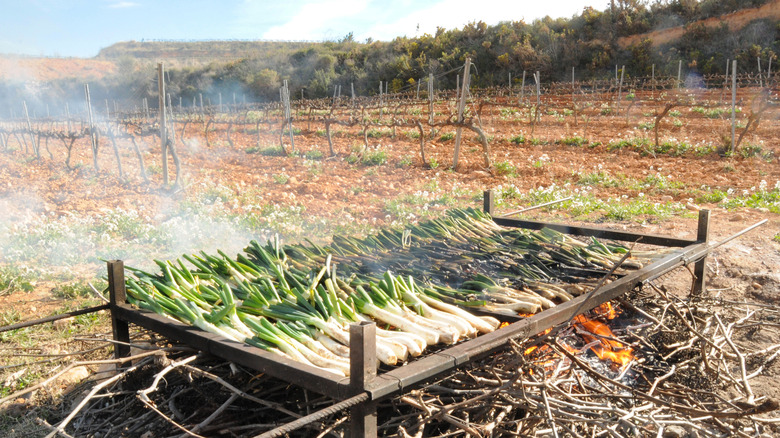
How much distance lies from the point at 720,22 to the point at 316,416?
124 feet

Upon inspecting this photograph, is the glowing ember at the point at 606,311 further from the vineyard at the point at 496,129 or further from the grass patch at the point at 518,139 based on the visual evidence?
the grass patch at the point at 518,139

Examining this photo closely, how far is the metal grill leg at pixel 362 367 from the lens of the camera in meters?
2.06

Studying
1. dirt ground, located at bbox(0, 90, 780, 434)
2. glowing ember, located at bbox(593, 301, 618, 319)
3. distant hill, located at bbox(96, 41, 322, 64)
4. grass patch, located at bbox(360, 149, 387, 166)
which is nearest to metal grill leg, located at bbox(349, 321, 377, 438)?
glowing ember, located at bbox(593, 301, 618, 319)

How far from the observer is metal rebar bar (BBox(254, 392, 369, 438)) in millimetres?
1843

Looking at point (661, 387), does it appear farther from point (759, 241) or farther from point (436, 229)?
point (759, 241)

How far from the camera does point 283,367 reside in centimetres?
228

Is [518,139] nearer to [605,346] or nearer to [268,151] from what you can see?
[268,151]

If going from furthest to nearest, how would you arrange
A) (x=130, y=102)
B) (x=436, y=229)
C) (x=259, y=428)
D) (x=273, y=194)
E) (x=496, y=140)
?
(x=130, y=102)
(x=496, y=140)
(x=273, y=194)
(x=436, y=229)
(x=259, y=428)

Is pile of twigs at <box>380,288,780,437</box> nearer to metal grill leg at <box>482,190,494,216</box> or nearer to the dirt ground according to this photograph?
the dirt ground

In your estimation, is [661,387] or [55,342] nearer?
[661,387]

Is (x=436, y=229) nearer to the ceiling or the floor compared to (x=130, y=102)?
nearer to the floor

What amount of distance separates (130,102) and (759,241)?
212 ft

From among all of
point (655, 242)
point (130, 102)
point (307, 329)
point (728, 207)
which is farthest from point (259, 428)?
point (130, 102)

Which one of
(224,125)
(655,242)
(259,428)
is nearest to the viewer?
(259,428)
